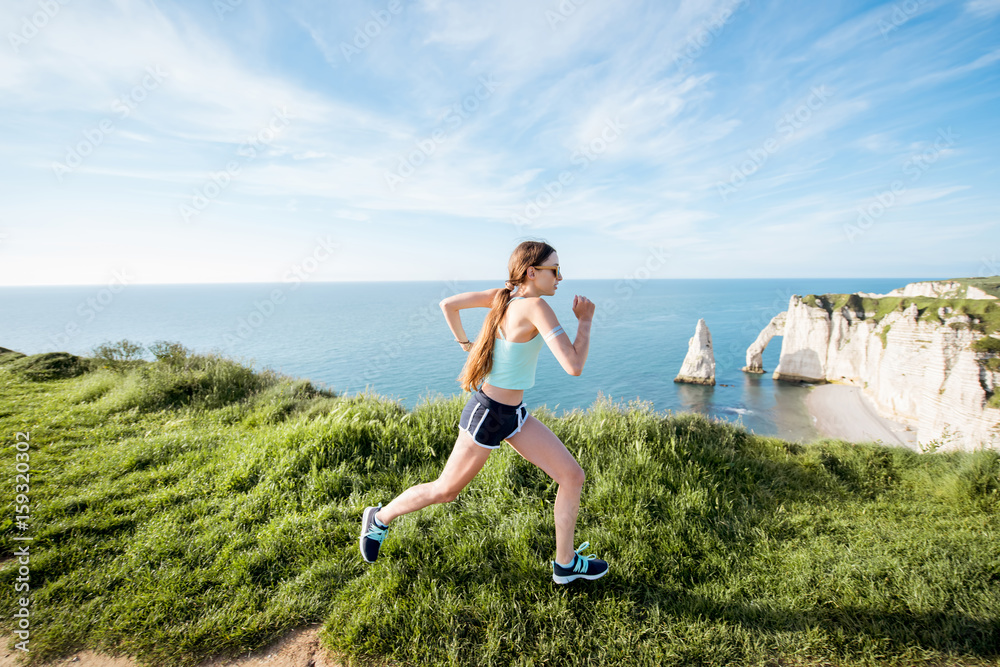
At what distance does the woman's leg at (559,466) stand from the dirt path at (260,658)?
1.61 meters

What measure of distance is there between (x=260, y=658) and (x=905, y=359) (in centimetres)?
6369

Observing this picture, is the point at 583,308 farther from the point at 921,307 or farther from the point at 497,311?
the point at 921,307

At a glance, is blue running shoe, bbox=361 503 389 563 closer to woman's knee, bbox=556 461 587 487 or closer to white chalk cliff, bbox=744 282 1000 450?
woman's knee, bbox=556 461 587 487

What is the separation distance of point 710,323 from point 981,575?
127 m

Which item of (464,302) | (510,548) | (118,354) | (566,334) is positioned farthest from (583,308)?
(118,354)

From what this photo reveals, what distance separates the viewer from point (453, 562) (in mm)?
3170

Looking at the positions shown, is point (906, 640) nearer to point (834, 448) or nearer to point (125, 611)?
point (834, 448)

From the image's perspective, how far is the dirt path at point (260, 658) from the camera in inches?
95.8

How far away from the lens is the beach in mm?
41594

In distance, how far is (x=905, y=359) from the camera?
4569 centimetres

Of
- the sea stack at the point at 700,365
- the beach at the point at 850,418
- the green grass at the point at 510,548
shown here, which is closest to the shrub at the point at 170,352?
the green grass at the point at 510,548

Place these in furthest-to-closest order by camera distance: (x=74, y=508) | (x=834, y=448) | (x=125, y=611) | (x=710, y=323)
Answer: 1. (x=710, y=323)
2. (x=834, y=448)
3. (x=74, y=508)
4. (x=125, y=611)

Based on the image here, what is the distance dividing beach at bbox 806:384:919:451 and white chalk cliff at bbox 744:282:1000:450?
1.14 m

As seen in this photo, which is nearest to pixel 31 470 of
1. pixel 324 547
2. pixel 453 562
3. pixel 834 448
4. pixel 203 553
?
pixel 203 553
